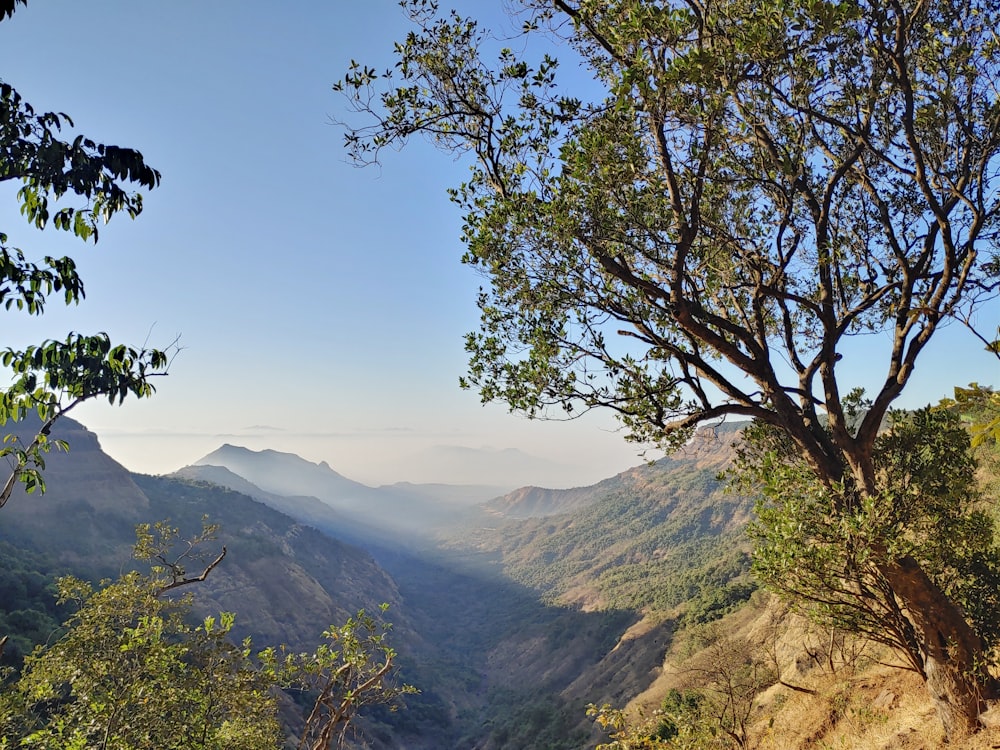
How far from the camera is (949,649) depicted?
6543mm

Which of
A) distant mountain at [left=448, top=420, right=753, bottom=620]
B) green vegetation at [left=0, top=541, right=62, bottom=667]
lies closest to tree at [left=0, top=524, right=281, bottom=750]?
green vegetation at [left=0, top=541, right=62, bottom=667]

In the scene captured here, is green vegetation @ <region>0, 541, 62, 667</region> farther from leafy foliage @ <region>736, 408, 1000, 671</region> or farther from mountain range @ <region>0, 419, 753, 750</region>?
leafy foliage @ <region>736, 408, 1000, 671</region>

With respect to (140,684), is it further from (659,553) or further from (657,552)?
(657,552)

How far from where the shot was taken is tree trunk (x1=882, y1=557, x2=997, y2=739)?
650 cm

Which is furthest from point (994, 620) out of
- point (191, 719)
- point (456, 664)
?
point (456, 664)

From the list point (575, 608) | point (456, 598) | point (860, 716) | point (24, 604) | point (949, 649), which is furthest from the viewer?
point (456, 598)

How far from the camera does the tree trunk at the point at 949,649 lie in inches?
256

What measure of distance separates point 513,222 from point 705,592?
242 feet

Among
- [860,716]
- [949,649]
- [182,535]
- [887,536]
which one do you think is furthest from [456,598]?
[887,536]

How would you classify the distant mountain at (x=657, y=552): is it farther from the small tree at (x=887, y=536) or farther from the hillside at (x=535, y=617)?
the small tree at (x=887, y=536)

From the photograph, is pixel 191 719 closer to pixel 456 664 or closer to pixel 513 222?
pixel 513 222

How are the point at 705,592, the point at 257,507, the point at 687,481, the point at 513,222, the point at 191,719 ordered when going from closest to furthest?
the point at 513,222, the point at 191,719, the point at 705,592, the point at 257,507, the point at 687,481

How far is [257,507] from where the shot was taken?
119 metres

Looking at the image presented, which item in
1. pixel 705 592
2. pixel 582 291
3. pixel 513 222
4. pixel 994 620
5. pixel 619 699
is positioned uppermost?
pixel 513 222
